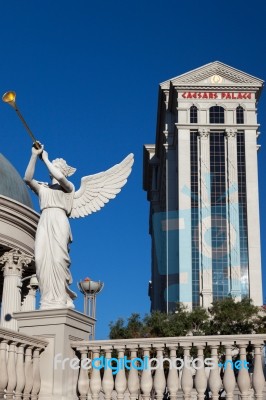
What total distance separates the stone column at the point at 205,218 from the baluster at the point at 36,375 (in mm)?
65420

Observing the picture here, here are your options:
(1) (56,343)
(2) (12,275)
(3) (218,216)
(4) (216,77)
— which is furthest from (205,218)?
(1) (56,343)

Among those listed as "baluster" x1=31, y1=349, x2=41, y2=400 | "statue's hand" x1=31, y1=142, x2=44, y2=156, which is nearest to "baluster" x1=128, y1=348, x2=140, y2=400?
"baluster" x1=31, y1=349, x2=41, y2=400

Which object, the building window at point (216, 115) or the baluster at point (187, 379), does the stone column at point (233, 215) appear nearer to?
the building window at point (216, 115)

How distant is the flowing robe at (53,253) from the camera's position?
10.4m

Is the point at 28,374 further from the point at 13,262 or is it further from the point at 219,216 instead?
the point at 219,216

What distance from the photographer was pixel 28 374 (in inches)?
381

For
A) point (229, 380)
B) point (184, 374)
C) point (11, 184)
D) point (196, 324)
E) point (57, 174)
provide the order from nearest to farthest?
Result: point (229, 380) → point (184, 374) → point (57, 174) → point (11, 184) → point (196, 324)

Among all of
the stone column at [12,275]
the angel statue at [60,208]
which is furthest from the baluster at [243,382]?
the stone column at [12,275]

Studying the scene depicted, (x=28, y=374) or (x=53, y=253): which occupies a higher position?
(x=53, y=253)

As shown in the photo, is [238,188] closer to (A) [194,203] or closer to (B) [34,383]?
(A) [194,203]

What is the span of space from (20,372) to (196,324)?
35.3m

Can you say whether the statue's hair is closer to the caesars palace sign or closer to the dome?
the dome

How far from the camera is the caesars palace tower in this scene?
77188 mm

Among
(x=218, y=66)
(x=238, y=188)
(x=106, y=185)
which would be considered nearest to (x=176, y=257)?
(x=238, y=188)
